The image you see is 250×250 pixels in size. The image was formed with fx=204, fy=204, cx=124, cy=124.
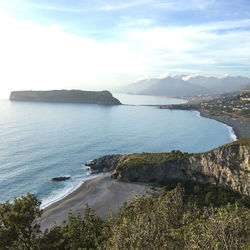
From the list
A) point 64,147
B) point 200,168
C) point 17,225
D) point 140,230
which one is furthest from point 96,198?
point 64,147

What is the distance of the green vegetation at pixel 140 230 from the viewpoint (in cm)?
1369

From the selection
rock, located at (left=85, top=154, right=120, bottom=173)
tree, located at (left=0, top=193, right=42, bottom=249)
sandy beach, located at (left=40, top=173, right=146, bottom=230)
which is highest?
tree, located at (left=0, top=193, right=42, bottom=249)

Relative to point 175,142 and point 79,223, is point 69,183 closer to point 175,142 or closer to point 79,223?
point 79,223

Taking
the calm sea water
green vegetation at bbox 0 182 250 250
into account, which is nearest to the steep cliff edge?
the calm sea water

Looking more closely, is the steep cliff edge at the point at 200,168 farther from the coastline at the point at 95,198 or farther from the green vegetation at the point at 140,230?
the green vegetation at the point at 140,230

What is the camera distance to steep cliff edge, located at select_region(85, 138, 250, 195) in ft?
148

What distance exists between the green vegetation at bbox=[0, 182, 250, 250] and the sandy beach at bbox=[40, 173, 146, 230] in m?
18.2

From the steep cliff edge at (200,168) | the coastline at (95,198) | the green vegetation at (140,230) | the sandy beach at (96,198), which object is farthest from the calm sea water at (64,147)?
the green vegetation at (140,230)

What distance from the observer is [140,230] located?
567 inches

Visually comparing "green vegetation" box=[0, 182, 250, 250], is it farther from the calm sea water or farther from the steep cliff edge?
the calm sea water

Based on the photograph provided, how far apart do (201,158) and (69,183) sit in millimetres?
35783

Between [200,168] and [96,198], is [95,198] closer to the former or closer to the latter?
[96,198]

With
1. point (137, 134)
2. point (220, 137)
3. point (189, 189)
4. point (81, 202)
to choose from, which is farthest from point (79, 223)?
point (220, 137)

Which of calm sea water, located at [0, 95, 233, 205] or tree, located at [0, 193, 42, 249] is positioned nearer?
tree, located at [0, 193, 42, 249]
